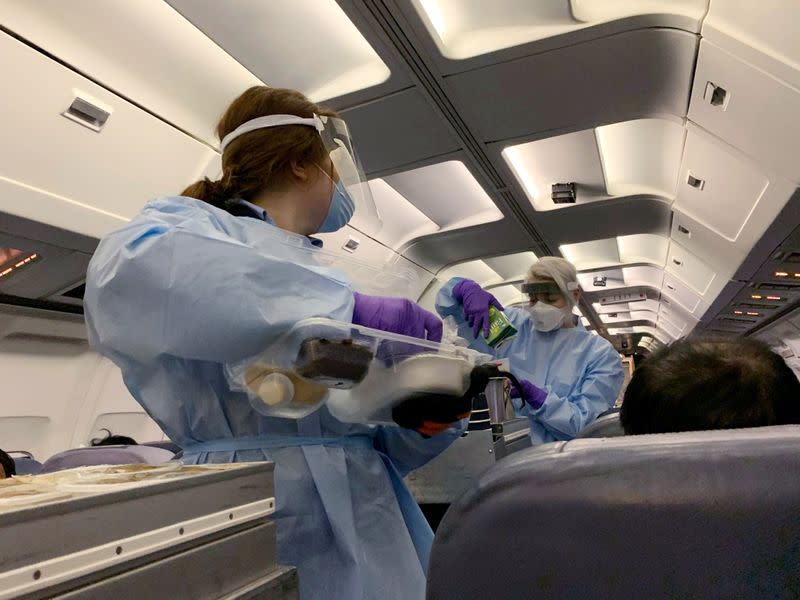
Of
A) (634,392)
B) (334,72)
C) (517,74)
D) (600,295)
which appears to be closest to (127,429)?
(334,72)

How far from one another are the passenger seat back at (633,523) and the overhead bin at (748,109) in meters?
2.79

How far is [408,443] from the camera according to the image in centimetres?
146

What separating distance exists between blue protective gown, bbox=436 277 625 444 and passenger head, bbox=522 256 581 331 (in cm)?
10

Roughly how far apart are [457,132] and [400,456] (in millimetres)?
2597

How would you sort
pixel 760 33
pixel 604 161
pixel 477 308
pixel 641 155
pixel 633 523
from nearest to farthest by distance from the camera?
1. pixel 633 523
2. pixel 477 308
3. pixel 760 33
4. pixel 641 155
5. pixel 604 161

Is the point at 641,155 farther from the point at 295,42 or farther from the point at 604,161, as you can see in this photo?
the point at 295,42

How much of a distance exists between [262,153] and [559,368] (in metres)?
2.57

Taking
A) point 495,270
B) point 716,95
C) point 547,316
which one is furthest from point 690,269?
point 547,316

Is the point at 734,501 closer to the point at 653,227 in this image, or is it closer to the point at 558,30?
the point at 558,30

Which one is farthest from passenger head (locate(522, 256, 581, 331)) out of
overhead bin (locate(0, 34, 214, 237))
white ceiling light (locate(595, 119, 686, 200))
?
overhead bin (locate(0, 34, 214, 237))

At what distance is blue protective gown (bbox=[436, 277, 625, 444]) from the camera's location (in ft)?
9.86

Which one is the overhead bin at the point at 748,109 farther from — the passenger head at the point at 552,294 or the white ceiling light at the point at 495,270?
the white ceiling light at the point at 495,270

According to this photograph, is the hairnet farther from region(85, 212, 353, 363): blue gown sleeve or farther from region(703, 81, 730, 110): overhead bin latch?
region(85, 212, 353, 363): blue gown sleeve

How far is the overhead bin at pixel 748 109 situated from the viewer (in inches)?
112
